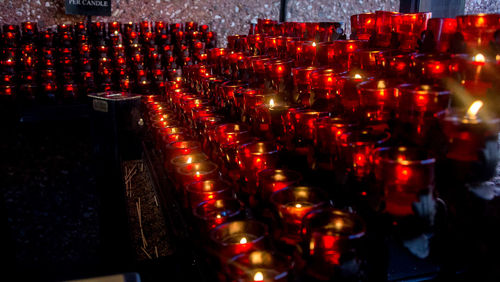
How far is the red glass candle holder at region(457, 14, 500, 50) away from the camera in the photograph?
0.91 meters

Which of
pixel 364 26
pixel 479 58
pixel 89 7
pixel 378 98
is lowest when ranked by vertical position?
pixel 378 98

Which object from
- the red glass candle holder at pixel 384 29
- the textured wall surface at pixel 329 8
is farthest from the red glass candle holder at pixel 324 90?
the textured wall surface at pixel 329 8

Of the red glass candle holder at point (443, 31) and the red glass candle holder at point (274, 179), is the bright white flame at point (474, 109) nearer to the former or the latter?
the red glass candle holder at point (443, 31)

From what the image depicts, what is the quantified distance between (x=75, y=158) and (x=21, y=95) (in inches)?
28.0

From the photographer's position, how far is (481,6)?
11.3 feet

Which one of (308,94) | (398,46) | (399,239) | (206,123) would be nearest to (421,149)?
(399,239)

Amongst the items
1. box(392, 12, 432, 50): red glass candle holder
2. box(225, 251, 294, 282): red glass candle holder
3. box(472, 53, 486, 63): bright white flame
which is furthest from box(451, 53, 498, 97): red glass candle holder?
box(225, 251, 294, 282): red glass candle holder

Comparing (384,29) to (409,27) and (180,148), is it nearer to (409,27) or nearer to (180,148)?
(409,27)

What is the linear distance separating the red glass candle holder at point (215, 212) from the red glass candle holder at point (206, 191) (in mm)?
31

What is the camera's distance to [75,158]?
264cm

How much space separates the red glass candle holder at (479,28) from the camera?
91 centimetres

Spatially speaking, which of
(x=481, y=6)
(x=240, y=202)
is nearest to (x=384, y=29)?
(x=240, y=202)

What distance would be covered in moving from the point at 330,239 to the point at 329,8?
3.55 m

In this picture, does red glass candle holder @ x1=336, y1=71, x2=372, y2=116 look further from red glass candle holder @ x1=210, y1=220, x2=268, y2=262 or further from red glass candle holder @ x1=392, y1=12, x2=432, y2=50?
red glass candle holder @ x1=210, y1=220, x2=268, y2=262
